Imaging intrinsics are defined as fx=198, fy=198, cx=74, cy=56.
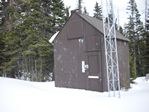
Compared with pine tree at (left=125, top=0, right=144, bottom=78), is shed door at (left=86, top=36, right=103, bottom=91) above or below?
below

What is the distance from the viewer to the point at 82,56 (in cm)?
1505

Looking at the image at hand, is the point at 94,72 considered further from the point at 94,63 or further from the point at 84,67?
the point at 84,67

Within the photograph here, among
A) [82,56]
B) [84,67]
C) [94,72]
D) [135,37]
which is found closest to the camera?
[94,72]

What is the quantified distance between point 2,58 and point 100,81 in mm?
12779

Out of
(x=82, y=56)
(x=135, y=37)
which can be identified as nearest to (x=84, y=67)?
(x=82, y=56)

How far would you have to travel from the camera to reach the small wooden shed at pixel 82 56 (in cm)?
1415

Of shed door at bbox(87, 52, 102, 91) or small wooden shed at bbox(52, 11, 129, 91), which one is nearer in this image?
shed door at bbox(87, 52, 102, 91)

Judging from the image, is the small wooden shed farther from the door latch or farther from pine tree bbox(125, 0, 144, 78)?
pine tree bbox(125, 0, 144, 78)

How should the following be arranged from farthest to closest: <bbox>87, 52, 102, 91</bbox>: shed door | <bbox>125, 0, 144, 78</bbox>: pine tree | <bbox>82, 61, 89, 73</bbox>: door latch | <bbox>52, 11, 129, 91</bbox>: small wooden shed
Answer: <bbox>125, 0, 144, 78</bbox>: pine tree, <bbox>82, 61, 89, 73</bbox>: door latch, <bbox>52, 11, 129, 91</bbox>: small wooden shed, <bbox>87, 52, 102, 91</bbox>: shed door

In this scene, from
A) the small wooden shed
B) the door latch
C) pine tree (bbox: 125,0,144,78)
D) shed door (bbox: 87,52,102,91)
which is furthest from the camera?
pine tree (bbox: 125,0,144,78)

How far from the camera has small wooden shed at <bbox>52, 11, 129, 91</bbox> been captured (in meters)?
14.1

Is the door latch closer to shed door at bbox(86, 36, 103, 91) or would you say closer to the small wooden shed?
the small wooden shed

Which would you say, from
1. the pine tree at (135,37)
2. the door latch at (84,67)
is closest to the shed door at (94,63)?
the door latch at (84,67)

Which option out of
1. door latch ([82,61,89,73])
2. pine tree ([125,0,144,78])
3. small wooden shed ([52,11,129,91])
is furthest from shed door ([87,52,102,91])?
pine tree ([125,0,144,78])
